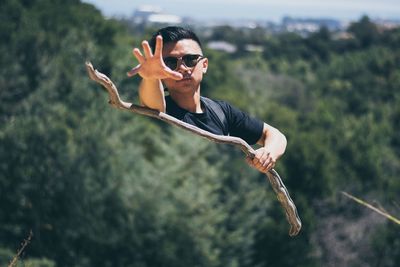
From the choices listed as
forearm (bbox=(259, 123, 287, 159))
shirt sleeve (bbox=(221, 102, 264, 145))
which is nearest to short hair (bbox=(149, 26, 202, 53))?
shirt sleeve (bbox=(221, 102, 264, 145))

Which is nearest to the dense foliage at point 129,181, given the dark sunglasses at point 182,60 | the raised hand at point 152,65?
the dark sunglasses at point 182,60

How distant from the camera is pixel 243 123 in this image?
3.91 metres

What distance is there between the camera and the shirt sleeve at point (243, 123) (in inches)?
153

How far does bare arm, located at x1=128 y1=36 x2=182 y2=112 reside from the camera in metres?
3.06

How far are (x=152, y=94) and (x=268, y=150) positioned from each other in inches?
24.3

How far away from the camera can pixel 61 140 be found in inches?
1048

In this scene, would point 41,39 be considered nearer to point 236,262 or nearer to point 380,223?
point 236,262

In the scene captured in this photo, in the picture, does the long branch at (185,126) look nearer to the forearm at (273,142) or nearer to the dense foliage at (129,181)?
the forearm at (273,142)

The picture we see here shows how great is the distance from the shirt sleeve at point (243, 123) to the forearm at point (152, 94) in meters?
0.54

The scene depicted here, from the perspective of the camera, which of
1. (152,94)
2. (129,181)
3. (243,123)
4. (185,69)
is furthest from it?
(129,181)

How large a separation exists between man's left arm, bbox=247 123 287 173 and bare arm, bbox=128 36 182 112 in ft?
1.53

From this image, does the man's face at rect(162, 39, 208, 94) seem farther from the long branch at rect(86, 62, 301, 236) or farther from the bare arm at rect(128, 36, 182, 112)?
the long branch at rect(86, 62, 301, 236)

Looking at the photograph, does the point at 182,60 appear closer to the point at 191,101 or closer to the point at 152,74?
the point at 191,101

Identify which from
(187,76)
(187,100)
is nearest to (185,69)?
(187,76)
